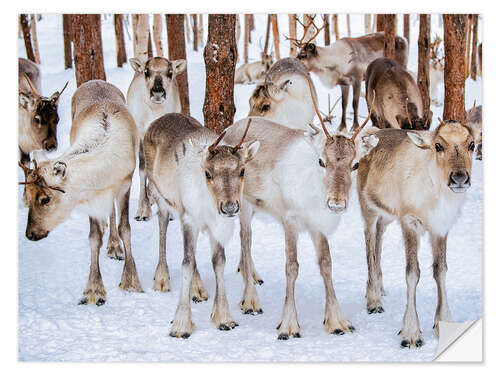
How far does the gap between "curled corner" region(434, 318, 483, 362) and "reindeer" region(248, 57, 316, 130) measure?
1.85 meters

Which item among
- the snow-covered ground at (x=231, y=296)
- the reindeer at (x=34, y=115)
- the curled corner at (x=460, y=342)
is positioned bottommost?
the curled corner at (x=460, y=342)

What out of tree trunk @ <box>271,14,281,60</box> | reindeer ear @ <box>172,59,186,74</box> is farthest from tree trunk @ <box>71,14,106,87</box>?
tree trunk @ <box>271,14,281,60</box>

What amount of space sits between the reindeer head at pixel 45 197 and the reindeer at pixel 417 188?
151 cm

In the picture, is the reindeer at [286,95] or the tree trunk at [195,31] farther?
the reindeer at [286,95]

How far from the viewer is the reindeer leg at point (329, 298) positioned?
3189 mm

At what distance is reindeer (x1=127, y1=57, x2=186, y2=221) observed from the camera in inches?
153

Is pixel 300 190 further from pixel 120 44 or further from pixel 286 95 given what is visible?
pixel 286 95

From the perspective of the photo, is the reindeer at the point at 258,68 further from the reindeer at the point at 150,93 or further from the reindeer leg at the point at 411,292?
the reindeer leg at the point at 411,292

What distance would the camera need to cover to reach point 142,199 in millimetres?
3869

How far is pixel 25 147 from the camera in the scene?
3.50 m

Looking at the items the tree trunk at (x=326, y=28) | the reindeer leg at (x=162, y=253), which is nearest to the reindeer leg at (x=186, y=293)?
the reindeer leg at (x=162, y=253)
